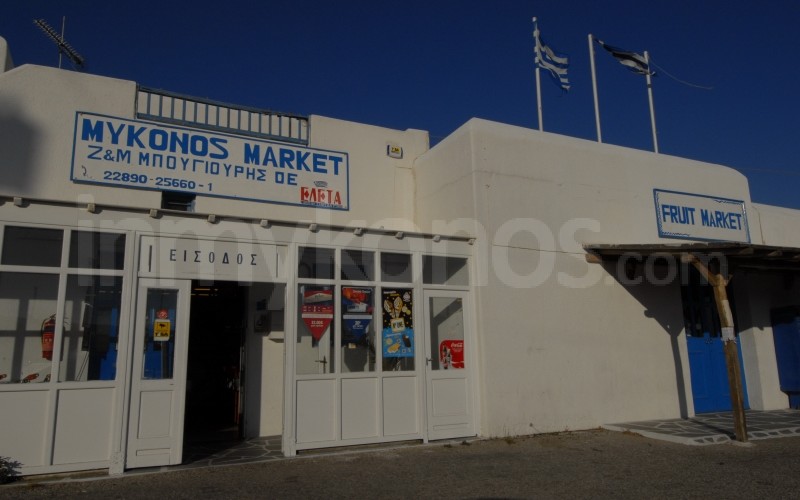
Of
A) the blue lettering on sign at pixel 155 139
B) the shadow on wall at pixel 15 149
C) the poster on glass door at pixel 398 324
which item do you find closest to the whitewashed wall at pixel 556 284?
the poster on glass door at pixel 398 324

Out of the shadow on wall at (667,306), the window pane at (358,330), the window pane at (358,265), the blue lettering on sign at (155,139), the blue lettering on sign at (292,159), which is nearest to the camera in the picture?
the window pane at (358,330)

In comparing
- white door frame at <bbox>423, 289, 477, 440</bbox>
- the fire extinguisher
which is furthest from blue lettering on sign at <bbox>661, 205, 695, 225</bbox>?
the fire extinguisher

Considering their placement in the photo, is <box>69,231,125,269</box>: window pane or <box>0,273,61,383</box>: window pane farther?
<box>69,231,125,269</box>: window pane

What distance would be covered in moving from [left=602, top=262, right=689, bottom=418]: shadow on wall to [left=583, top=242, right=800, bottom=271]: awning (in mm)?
596

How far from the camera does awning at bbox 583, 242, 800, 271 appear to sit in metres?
9.09

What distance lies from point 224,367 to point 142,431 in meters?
4.56

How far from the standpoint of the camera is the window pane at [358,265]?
8836 mm

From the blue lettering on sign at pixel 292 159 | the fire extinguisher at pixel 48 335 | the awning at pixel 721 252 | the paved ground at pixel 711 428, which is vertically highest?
the blue lettering on sign at pixel 292 159

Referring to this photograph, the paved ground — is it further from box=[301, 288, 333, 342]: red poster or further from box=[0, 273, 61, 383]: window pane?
box=[0, 273, 61, 383]: window pane

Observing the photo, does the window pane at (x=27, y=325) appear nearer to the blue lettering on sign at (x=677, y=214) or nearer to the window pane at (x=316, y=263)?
the window pane at (x=316, y=263)

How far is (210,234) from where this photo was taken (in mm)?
7941

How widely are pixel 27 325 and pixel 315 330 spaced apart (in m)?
3.52

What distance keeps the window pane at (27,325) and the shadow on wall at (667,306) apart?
8.85 meters

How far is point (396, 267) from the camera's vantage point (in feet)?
30.4
